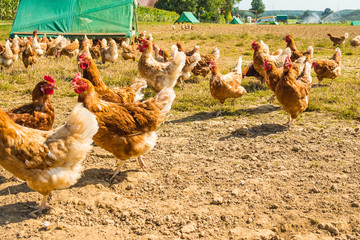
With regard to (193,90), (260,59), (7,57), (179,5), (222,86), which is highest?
(179,5)

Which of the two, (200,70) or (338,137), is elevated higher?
(200,70)

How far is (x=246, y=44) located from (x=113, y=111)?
13.8 metres

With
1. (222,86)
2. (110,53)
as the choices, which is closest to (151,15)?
(110,53)

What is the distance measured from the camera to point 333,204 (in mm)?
3197

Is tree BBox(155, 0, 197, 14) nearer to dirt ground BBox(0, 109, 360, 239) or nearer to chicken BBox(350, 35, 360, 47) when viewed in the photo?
chicken BBox(350, 35, 360, 47)

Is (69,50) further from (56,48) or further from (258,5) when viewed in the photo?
(258,5)

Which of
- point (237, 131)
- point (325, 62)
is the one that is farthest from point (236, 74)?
point (325, 62)

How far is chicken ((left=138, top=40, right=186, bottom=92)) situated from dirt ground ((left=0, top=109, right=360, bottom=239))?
1.85 meters

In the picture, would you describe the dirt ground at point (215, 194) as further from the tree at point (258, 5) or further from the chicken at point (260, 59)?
the tree at point (258, 5)

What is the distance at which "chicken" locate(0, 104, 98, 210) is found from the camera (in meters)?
2.94

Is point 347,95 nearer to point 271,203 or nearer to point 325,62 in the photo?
point 325,62

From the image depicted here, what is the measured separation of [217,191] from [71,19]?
13788 millimetres

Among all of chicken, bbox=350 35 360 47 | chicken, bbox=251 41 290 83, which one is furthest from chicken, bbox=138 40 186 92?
chicken, bbox=350 35 360 47

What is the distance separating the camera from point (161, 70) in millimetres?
6633
